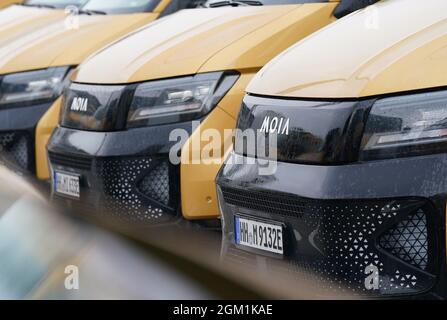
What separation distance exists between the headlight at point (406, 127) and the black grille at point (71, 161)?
2316 mm

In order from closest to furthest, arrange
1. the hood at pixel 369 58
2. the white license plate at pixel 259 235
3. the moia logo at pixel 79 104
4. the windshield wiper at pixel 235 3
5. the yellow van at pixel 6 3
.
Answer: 1. the hood at pixel 369 58
2. the white license plate at pixel 259 235
3. the moia logo at pixel 79 104
4. the windshield wiper at pixel 235 3
5. the yellow van at pixel 6 3

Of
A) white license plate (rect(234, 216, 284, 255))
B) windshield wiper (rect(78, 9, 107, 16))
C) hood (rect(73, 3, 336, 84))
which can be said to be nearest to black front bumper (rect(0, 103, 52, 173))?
windshield wiper (rect(78, 9, 107, 16))

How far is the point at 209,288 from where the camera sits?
4758 mm

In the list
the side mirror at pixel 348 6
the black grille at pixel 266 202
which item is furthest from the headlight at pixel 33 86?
the black grille at pixel 266 202

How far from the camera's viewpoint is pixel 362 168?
159 inches

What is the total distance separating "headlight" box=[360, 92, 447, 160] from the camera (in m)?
3.95

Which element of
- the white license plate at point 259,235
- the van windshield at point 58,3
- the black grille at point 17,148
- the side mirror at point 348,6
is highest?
the side mirror at point 348,6

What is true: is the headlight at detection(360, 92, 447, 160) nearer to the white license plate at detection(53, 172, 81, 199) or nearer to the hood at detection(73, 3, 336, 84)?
the hood at detection(73, 3, 336, 84)

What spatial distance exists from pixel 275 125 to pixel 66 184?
7.53ft

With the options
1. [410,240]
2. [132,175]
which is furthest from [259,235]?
[132,175]

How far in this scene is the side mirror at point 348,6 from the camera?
5789 millimetres

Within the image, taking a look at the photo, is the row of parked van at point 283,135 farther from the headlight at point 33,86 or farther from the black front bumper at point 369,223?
the headlight at point 33,86

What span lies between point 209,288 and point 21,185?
2.95 meters

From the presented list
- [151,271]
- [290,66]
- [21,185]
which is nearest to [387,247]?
[290,66]
